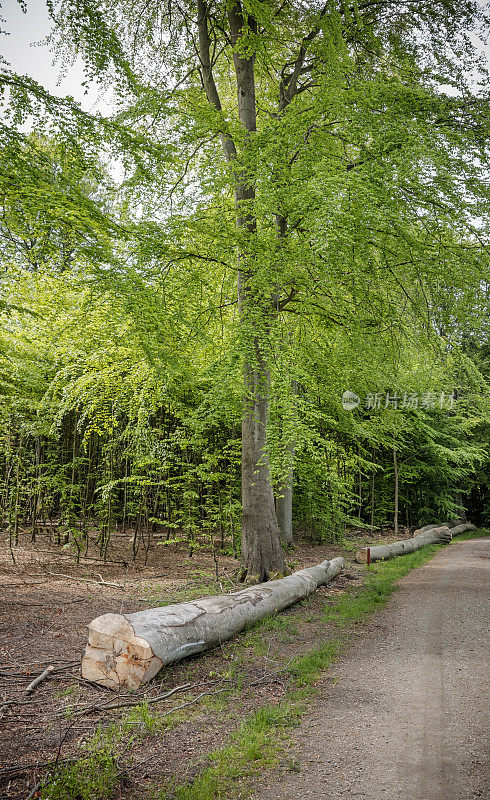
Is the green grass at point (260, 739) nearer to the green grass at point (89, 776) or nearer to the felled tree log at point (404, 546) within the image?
the green grass at point (89, 776)

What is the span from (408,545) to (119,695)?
44.6 ft

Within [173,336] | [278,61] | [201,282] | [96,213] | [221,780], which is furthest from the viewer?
[278,61]

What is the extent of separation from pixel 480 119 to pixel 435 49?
85.9 inches

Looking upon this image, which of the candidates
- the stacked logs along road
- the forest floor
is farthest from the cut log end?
the stacked logs along road

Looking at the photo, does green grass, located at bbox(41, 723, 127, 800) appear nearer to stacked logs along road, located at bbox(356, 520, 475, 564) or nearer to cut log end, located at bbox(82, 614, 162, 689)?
cut log end, located at bbox(82, 614, 162, 689)

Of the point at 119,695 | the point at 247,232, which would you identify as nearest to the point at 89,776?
the point at 119,695

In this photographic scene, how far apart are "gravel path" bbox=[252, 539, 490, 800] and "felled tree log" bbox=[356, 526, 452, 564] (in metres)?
6.12

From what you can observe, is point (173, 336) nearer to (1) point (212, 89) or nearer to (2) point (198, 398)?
(2) point (198, 398)

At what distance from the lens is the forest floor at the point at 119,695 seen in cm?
327

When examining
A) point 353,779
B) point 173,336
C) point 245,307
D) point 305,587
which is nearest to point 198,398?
point 173,336

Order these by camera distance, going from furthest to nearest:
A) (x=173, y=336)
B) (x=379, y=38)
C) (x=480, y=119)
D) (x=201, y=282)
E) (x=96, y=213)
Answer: (x=379, y=38), (x=201, y=282), (x=173, y=336), (x=480, y=119), (x=96, y=213)

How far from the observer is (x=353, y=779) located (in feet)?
11.0

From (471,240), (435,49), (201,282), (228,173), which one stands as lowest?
(201,282)

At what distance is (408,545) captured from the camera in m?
16.3
